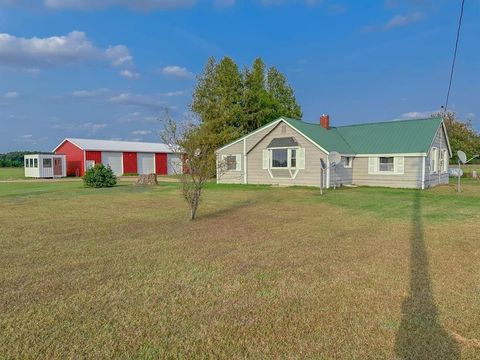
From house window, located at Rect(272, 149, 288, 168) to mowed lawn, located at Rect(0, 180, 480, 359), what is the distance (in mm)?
13704

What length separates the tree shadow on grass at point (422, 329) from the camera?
3.01 meters

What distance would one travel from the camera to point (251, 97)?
3312 cm

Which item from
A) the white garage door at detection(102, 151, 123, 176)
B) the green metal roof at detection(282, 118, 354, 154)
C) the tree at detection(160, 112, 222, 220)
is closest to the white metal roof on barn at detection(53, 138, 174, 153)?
the white garage door at detection(102, 151, 123, 176)

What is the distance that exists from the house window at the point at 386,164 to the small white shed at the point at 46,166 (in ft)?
103

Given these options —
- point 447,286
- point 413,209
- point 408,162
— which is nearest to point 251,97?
point 408,162

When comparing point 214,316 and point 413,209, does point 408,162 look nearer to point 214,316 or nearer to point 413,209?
point 413,209

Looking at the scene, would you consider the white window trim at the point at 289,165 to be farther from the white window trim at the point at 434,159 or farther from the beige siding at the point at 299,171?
the white window trim at the point at 434,159

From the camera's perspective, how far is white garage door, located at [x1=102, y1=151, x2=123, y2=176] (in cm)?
3797

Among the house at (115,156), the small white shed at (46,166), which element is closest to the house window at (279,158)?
the house at (115,156)

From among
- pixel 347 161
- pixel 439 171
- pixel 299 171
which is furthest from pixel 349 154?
pixel 439 171

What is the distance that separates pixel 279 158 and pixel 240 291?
18.7 meters

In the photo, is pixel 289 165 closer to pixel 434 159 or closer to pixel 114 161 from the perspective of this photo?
pixel 434 159

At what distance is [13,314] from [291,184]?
19.4m

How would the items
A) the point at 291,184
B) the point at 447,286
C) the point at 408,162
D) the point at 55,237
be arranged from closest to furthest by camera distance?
the point at 447,286
the point at 55,237
the point at 408,162
the point at 291,184
